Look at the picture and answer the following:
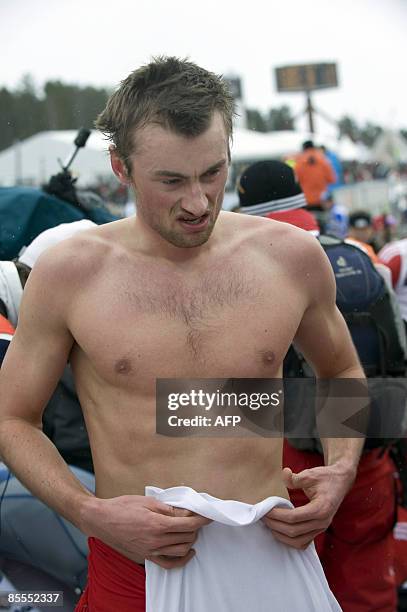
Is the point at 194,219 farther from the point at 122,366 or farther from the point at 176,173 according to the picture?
the point at 122,366

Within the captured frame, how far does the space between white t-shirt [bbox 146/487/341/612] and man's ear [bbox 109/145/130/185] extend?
61cm

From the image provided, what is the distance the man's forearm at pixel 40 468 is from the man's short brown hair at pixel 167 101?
58 centimetres

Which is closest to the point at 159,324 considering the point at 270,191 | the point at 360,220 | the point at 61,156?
the point at 270,191

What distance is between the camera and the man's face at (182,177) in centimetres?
146

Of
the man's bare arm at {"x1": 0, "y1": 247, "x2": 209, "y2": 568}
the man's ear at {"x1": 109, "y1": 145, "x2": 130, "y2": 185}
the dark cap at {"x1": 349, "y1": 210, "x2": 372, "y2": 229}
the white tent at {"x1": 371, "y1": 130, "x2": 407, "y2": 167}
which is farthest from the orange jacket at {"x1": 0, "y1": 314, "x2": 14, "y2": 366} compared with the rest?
the white tent at {"x1": 371, "y1": 130, "x2": 407, "y2": 167}

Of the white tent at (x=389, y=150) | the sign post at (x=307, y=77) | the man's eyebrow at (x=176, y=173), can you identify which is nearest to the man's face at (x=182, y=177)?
the man's eyebrow at (x=176, y=173)

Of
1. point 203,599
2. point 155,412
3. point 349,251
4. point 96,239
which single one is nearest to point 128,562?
point 203,599

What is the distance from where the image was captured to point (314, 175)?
4703 mm

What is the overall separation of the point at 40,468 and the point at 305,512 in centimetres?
52

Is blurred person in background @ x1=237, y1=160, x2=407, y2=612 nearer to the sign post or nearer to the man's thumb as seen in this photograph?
the sign post

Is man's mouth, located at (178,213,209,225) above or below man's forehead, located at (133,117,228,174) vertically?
below

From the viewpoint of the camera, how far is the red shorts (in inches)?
61.1

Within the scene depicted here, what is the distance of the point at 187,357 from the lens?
1538mm

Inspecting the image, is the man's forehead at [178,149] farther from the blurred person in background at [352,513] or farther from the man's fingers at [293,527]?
the blurred person in background at [352,513]
